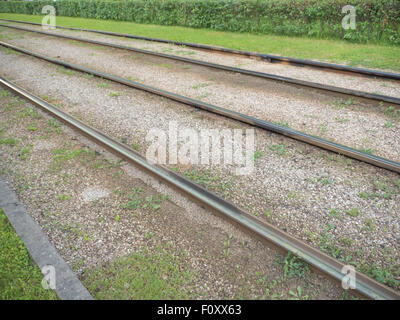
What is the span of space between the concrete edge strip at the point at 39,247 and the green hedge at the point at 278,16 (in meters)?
13.1

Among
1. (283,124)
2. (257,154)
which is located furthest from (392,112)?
(257,154)

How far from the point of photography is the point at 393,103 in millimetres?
6105

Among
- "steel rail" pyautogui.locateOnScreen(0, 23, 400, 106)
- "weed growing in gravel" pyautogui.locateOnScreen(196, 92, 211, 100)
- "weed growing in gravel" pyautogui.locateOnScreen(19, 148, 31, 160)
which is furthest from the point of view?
"weed growing in gravel" pyautogui.locateOnScreen(196, 92, 211, 100)

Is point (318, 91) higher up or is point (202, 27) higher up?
point (202, 27)

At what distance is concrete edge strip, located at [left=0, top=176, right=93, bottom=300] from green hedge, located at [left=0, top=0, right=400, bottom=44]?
13.1 meters

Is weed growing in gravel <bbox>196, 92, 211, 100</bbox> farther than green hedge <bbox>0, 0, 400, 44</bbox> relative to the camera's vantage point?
No

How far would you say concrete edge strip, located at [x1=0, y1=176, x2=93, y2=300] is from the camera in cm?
A: 268

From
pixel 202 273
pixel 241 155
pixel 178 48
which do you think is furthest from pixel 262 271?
pixel 178 48

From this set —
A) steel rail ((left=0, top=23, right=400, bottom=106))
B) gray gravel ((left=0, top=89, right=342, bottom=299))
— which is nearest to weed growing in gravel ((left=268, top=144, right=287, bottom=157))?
gray gravel ((left=0, top=89, right=342, bottom=299))

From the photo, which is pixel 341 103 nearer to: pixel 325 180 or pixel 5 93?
pixel 325 180

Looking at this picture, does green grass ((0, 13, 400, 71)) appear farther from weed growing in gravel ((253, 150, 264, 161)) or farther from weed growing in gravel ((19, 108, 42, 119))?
weed growing in gravel ((19, 108, 42, 119))

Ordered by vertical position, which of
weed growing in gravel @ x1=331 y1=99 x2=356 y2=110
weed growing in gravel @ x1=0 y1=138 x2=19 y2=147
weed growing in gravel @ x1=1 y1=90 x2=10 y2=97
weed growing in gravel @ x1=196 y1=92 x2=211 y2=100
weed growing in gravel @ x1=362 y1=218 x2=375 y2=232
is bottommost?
weed growing in gravel @ x1=362 y1=218 x2=375 y2=232

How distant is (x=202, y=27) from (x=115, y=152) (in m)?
14.5

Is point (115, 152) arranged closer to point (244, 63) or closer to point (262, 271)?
point (262, 271)
